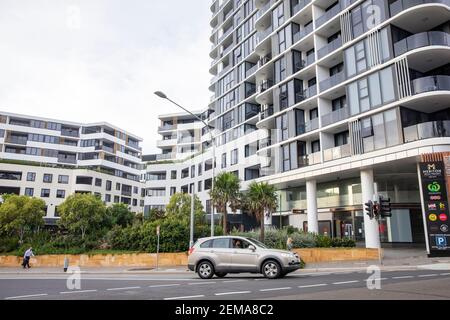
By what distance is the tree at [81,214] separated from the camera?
33.9m

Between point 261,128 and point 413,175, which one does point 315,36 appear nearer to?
point 261,128

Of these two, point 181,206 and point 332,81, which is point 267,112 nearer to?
point 332,81

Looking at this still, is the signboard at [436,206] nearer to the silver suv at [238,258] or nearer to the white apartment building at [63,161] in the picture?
the silver suv at [238,258]

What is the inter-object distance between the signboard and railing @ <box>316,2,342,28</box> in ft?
50.7

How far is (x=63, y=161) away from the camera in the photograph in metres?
74.4

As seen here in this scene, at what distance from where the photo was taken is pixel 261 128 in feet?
134

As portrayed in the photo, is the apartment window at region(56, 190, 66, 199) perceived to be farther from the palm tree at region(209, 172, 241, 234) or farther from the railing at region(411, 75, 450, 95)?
the railing at region(411, 75, 450, 95)

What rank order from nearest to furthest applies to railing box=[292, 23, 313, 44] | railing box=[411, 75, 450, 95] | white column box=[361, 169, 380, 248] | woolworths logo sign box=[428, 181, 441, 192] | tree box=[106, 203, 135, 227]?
woolworths logo sign box=[428, 181, 441, 192]
railing box=[411, 75, 450, 95]
white column box=[361, 169, 380, 248]
railing box=[292, 23, 313, 44]
tree box=[106, 203, 135, 227]

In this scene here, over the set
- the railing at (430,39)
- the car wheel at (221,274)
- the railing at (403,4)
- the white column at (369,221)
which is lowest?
the car wheel at (221,274)

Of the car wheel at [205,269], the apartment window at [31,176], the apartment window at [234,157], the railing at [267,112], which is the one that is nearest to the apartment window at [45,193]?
the apartment window at [31,176]

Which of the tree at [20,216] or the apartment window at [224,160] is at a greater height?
the apartment window at [224,160]

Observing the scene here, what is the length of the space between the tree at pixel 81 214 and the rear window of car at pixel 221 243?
2276 cm

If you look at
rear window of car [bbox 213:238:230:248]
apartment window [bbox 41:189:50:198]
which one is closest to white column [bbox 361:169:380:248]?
rear window of car [bbox 213:238:230:248]

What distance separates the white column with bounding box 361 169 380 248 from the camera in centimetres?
2627
